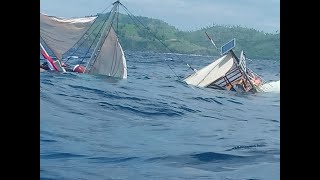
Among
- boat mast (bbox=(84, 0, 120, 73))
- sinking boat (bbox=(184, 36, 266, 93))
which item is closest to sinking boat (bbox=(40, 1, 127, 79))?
boat mast (bbox=(84, 0, 120, 73))

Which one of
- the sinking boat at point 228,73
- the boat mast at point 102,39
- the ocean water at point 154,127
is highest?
the boat mast at point 102,39

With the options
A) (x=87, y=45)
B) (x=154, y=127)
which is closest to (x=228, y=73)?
(x=154, y=127)

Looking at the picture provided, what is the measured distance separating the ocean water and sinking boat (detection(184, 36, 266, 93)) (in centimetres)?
4

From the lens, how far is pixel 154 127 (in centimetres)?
165

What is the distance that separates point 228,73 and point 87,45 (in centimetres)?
68

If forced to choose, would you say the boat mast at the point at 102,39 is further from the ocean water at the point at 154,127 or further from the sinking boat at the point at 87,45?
the ocean water at the point at 154,127

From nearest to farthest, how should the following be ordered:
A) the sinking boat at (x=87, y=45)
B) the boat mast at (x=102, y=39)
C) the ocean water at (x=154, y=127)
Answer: the ocean water at (x=154, y=127) < the boat mast at (x=102, y=39) < the sinking boat at (x=87, y=45)

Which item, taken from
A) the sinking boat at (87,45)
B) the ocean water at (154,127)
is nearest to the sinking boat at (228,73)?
the ocean water at (154,127)

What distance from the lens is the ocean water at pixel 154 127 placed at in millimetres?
1495

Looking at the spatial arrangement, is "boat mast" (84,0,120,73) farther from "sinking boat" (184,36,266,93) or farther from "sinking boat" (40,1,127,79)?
"sinking boat" (184,36,266,93)

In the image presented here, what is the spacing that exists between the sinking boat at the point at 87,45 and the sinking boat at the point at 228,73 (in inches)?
12.4
